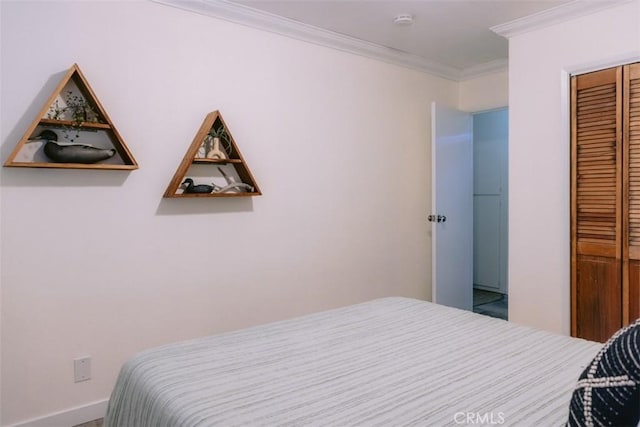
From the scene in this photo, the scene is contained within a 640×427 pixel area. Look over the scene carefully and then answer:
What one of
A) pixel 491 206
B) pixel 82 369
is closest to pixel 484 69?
pixel 491 206

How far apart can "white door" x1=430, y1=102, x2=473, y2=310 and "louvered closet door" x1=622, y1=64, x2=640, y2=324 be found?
1.41m

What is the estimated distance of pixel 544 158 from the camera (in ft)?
10.00

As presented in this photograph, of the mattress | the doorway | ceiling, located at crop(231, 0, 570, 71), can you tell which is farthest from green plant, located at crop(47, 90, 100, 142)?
the doorway

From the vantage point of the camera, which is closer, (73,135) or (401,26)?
(73,135)

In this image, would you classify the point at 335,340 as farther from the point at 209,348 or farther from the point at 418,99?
the point at 418,99

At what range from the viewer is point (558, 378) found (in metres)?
1.35

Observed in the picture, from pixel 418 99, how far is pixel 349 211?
1328 millimetres

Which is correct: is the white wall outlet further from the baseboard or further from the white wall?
the white wall

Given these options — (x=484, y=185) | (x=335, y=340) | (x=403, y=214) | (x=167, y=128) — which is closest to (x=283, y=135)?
(x=167, y=128)

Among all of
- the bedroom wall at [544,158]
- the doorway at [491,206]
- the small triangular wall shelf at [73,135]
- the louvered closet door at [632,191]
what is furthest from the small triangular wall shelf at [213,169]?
the doorway at [491,206]

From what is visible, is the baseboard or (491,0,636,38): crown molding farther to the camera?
(491,0,636,38): crown molding

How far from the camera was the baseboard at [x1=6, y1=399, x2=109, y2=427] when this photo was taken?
2209mm

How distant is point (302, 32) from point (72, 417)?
2.77m

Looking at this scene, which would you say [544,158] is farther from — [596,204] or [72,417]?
[72,417]
